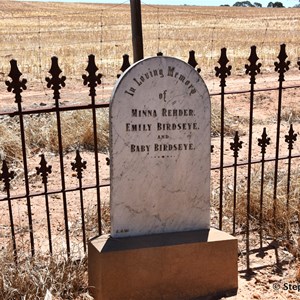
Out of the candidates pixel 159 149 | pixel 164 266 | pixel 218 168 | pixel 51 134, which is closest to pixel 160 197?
pixel 159 149

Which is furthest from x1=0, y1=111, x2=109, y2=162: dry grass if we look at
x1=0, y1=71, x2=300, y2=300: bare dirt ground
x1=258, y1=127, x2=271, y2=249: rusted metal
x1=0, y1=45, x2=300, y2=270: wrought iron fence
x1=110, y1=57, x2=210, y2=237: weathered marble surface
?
x1=110, y1=57, x2=210, y2=237: weathered marble surface

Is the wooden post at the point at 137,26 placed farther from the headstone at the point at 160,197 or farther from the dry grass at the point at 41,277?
the dry grass at the point at 41,277

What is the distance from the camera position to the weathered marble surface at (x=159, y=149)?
3.58 m

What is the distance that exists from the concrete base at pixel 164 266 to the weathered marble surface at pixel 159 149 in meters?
0.14

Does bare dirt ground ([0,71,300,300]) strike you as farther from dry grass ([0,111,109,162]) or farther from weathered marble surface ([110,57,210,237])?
weathered marble surface ([110,57,210,237])

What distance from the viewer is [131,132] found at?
11.9 ft

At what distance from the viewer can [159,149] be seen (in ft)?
12.2

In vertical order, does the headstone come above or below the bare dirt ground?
above

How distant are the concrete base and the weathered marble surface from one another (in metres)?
0.14

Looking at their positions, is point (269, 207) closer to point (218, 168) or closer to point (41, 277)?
point (218, 168)

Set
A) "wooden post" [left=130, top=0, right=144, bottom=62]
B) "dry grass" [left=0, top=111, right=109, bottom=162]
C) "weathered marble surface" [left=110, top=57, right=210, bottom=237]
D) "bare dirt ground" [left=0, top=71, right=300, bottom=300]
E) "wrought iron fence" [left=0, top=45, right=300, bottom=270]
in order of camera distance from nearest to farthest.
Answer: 1. "weathered marble surface" [left=110, top=57, right=210, bottom=237]
2. "wrought iron fence" [left=0, top=45, right=300, bottom=270]
3. "bare dirt ground" [left=0, top=71, right=300, bottom=300]
4. "wooden post" [left=130, top=0, right=144, bottom=62]
5. "dry grass" [left=0, top=111, right=109, bottom=162]

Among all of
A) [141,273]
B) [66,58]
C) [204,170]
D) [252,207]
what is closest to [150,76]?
[204,170]

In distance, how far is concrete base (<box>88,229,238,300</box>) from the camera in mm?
3609

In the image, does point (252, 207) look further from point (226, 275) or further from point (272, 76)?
point (272, 76)
